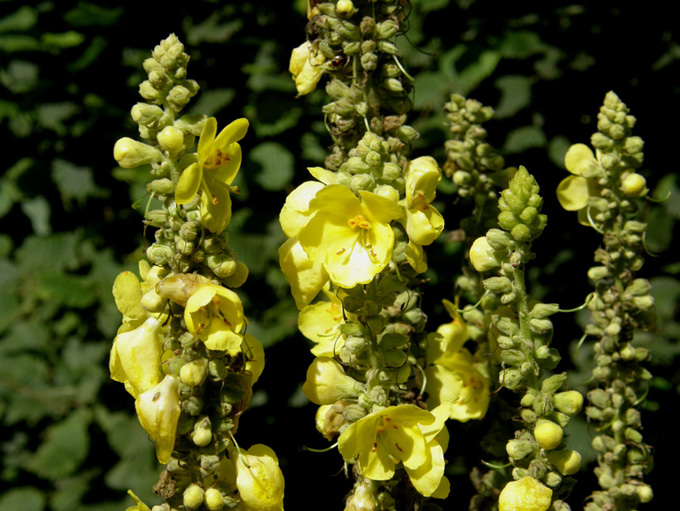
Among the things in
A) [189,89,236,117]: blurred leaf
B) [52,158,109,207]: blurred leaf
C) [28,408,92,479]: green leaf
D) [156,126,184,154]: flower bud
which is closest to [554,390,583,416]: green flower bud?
[156,126,184,154]: flower bud

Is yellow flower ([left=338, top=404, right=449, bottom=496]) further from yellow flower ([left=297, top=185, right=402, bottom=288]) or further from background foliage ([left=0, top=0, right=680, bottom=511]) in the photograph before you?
background foliage ([left=0, top=0, right=680, bottom=511])

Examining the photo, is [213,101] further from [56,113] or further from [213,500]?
[213,500]

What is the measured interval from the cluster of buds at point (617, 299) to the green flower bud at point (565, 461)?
288mm

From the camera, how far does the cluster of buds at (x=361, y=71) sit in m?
1.02

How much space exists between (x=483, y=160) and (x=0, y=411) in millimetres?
2767

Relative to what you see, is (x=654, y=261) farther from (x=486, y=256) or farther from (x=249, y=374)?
(x=249, y=374)

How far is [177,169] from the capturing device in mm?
910

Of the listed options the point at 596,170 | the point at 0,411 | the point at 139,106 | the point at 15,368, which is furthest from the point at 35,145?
the point at 596,170

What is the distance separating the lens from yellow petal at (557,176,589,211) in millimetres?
1226

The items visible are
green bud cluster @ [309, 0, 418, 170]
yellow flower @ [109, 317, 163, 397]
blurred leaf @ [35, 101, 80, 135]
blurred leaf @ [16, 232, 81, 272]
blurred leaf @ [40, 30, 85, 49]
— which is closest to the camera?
yellow flower @ [109, 317, 163, 397]

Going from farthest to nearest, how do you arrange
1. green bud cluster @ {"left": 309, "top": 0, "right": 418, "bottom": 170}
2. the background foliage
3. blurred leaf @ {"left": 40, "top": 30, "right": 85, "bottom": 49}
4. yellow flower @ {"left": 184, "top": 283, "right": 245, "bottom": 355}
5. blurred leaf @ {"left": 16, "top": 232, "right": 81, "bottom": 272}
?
blurred leaf @ {"left": 16, "top": 232, "right": 81, "bottom": 272} < blurred leaf @ {"left": 40, "top": 30, "right": 85, "bottom": 49} < the background foliage < green bud cluster @ {"left": 309, "top": 0, "right": 418, "bottom": 170} < yellow flower @ {"left": 184, "top": 283, "right": 245, "bottom": 355}

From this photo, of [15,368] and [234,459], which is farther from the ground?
[234,459]

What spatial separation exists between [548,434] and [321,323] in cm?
45

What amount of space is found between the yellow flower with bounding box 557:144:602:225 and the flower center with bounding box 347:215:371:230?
44 centimetres
